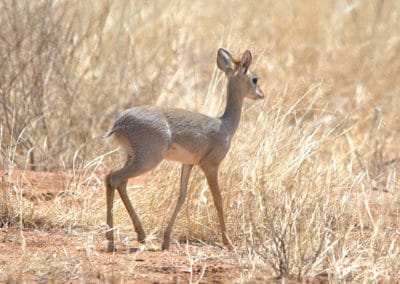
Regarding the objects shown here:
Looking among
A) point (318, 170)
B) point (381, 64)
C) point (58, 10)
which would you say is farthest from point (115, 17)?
point (318, 170)

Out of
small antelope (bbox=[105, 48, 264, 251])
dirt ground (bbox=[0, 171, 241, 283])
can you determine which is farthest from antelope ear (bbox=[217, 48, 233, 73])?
dirt ground (bbox=[0, 171, 241, 283])

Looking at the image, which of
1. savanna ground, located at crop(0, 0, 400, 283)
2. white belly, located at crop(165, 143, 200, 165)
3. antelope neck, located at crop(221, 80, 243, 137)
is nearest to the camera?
savanna ground, located at crop(0, 0, 400, 283)

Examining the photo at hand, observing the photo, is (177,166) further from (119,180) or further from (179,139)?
(119,180)

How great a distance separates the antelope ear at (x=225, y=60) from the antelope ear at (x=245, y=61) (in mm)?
101

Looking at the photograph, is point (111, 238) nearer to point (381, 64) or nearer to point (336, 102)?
point (336, 102)

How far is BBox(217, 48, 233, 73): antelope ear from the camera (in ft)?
21.8

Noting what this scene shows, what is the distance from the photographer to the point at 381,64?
11.9m

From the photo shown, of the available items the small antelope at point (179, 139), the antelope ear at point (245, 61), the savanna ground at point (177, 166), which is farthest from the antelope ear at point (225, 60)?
the savanna ground at point (177, 166)

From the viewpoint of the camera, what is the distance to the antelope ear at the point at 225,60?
262 inches

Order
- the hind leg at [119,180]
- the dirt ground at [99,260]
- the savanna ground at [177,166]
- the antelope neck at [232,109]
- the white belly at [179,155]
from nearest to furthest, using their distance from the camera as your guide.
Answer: the dirt ground at [99,260]
the savanna ground at [177,166]
the hind leg at [119,180]
the white belly at [179,155]
the antelope neck at [232,109]

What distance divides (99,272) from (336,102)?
6385mm

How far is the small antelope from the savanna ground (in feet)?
0.87

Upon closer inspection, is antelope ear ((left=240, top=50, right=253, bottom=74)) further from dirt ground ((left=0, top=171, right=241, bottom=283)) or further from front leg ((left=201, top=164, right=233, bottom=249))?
dirt ground ((left=0, top=171, right=241, bottom=283))

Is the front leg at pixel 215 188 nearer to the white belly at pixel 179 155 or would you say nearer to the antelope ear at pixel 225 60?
the white belly at pixel 179 155
